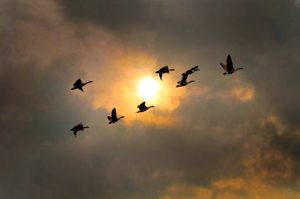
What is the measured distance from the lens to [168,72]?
133375mm

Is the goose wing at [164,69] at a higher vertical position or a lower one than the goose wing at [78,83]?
lower

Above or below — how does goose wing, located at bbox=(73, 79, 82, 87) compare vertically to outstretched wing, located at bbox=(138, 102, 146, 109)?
above

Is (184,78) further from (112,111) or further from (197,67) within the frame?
(112,111)

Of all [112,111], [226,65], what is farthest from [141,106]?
[226,65]

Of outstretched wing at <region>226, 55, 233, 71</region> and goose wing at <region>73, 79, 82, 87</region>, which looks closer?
outstretched wing at <region>226, 55, 233, 71</region>

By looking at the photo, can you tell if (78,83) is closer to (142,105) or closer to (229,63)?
(142,105)

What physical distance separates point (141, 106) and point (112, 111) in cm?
522

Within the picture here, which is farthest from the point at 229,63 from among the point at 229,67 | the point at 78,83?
the point at 78,83

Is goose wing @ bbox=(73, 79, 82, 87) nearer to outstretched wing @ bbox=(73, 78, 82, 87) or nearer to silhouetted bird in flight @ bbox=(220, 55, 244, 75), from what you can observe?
outstretched wing @ bbox=(73, 78, 82, 87)

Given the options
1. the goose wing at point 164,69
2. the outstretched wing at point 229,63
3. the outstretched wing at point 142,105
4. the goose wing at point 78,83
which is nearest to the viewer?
the outstretched wing at point 229,63

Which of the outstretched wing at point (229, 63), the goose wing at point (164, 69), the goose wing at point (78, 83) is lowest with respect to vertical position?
the outstretched wing at point (229, 63)

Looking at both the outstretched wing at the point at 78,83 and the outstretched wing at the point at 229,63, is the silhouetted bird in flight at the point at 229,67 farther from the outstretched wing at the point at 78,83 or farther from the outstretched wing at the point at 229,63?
the outstretched wing at the point at 78,83

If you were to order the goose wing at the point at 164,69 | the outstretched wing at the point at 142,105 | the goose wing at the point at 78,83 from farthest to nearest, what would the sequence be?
the outstretched wing at the point at 142,105 → the goose wing at the point at 78,83 → the goose wing at the point at 164,69

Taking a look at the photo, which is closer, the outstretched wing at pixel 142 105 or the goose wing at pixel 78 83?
the goose wing at pixel 78 83
